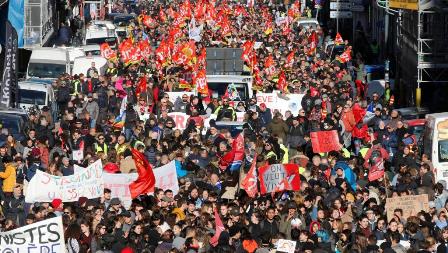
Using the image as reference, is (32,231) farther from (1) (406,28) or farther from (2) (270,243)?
(1) (406,28)

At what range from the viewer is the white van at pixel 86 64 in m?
45.6

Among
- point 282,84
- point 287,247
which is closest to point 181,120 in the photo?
point 282,84

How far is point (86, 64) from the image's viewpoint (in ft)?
150

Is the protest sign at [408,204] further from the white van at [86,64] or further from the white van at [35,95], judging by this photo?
the white van at [86,64]

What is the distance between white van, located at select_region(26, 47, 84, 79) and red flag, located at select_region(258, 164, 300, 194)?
19448mm

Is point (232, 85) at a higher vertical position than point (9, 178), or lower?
higher

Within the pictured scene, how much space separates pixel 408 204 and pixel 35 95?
16.9 meters

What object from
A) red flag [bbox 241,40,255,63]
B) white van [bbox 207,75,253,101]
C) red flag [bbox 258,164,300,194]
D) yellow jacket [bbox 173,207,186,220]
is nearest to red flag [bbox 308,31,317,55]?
red flag [bbox 241,40,255,63]

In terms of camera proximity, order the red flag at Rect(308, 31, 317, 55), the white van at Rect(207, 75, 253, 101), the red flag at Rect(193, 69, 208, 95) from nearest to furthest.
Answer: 1. the red flag at Rect(193, 69, 208, 95)
2. the white van at Rect(207, 75, 253, 101)
3. the red flag at Rect(308, 31, 317, 55)

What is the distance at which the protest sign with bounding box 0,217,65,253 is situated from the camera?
2073 centimetres

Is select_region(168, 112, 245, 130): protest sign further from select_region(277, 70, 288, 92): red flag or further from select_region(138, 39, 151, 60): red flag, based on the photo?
select_region(138, 39, 151, 60): red flag

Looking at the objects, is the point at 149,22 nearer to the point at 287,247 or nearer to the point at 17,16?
the point at 17,16

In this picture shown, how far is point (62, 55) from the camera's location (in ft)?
153

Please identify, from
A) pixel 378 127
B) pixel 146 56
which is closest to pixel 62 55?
pixel 146 56
